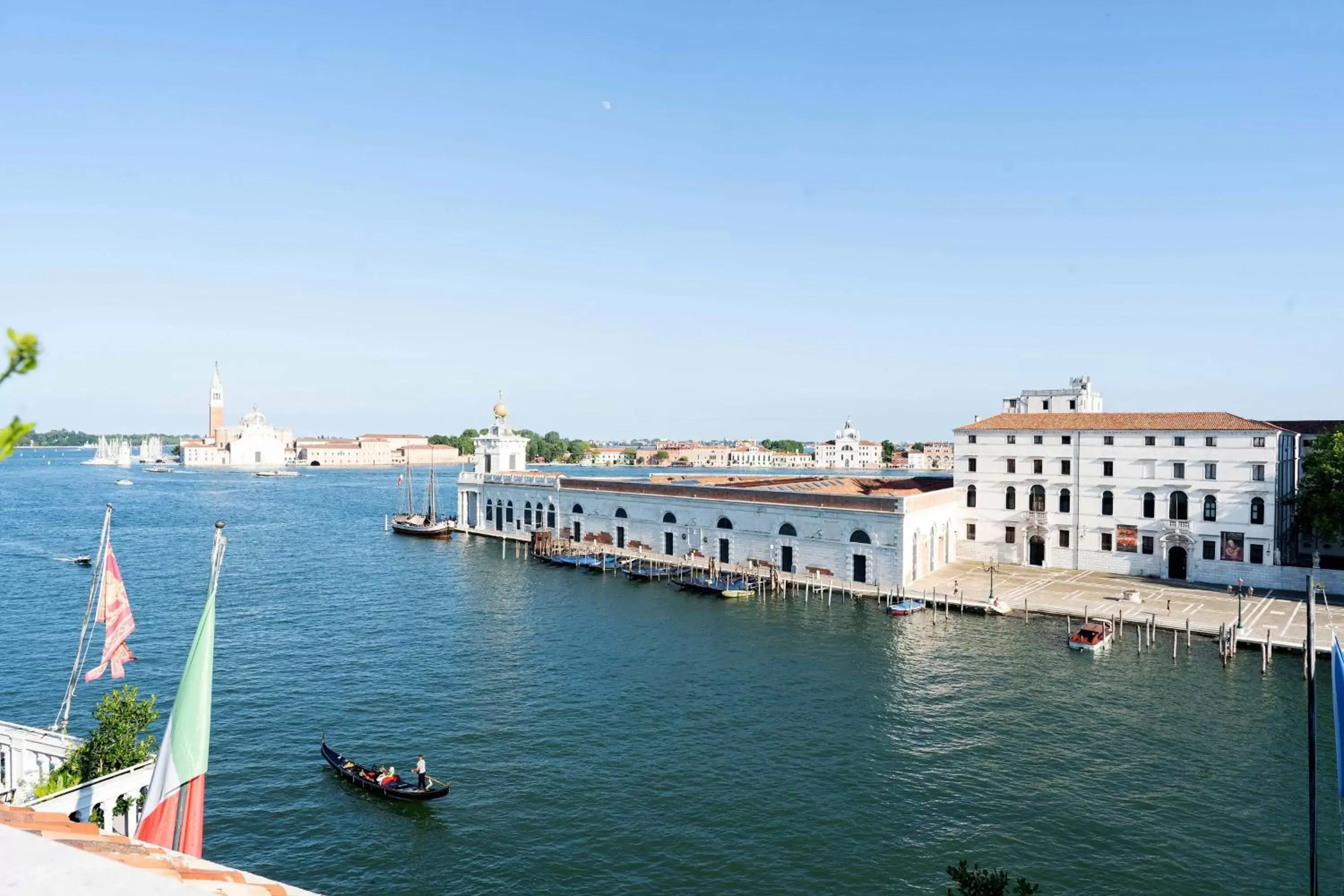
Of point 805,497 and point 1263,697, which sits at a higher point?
point 805,497

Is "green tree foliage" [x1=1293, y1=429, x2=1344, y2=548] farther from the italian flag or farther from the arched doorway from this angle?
the italian flag

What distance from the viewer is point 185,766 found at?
12.8 m

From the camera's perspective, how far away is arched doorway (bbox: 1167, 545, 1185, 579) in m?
52.9

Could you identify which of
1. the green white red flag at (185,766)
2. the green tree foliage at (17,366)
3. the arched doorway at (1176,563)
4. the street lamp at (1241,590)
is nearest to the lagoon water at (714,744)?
the green white red flag at (185,766)

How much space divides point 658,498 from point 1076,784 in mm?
44799

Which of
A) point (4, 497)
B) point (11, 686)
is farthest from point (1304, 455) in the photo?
point (4, 497)

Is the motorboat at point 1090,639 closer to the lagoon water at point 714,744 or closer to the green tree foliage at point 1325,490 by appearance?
the lagoon water at point 714,744

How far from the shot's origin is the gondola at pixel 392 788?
79.4 feet

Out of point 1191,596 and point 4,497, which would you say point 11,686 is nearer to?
point 1191,596

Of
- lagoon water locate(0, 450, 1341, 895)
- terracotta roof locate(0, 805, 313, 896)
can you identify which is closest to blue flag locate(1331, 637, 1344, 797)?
lagoon water locate(0, 450, 1341, 895)

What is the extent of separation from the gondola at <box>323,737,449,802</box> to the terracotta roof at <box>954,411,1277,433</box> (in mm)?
46744

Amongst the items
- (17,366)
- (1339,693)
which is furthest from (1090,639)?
(17,366)

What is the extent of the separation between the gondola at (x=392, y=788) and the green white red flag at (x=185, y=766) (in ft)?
38.2

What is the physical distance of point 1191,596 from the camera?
48.2 meters
